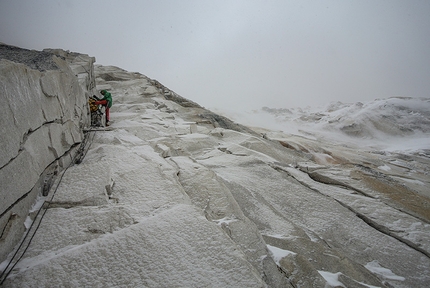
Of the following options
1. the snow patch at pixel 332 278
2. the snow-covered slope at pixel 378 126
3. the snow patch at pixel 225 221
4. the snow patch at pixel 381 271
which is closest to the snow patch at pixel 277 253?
the snow patch at pixel 332 278

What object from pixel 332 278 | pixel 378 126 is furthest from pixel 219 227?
pixel 378 126

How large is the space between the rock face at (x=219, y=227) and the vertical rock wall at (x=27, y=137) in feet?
0.86

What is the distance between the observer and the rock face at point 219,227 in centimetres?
181

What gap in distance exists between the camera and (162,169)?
371cm

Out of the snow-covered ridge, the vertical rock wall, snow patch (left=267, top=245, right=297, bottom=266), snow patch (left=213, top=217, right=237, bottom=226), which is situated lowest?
snow patch (left=267, top=245, right=297, bottom=266)

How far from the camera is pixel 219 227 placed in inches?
94.3

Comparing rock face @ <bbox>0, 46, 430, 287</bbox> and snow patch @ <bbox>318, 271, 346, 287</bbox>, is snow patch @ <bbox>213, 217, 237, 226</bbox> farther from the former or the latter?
snow patch @ <bbox>318, 271, 346, 287</bbox>

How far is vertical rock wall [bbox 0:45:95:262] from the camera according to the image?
6.45 ft

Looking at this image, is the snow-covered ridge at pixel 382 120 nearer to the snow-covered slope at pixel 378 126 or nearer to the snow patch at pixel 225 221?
the snow-covered slope at pixel 378 126

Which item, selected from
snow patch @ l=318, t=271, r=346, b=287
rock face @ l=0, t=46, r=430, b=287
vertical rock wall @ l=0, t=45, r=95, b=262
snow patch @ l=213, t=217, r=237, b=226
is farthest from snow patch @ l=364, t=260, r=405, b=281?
vertical rock wall @ l=0, t=45, r=95, b=262

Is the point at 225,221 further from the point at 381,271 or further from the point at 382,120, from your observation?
the point at 382,120

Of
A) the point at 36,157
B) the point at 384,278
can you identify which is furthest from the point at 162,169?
the point at 384,278

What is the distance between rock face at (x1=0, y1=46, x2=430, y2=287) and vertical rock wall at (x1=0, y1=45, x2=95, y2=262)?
0.86ft

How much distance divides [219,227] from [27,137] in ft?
9.14
